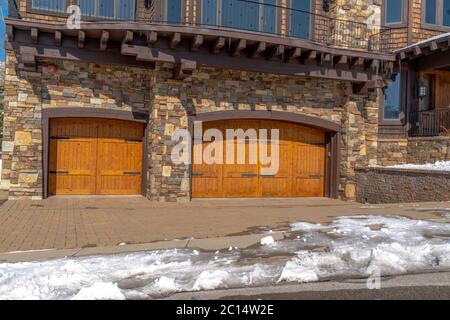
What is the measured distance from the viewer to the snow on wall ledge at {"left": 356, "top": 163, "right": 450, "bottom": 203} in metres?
11.0

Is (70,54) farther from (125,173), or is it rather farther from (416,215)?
(416,215)

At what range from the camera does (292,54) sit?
11.9 meters

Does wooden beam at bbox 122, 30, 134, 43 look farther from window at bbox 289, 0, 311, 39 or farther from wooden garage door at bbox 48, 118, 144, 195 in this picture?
window at bbox 289, 0, 311, 39

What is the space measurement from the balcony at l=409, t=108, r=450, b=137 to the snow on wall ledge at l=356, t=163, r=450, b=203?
9.12 feet

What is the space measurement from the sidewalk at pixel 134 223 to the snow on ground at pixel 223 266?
2.08ft

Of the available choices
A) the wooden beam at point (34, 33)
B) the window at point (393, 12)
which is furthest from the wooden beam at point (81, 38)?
the window at point (393, 12)

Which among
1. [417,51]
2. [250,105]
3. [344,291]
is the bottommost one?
[344,291]

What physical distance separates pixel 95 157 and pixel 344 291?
9517 mm

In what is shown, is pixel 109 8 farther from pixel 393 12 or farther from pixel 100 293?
pixel 393 12

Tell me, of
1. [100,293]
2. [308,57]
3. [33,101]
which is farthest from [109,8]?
[100,293]

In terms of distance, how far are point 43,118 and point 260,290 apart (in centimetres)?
920

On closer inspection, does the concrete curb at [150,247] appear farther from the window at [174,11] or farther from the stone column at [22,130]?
the window at [174,11]
